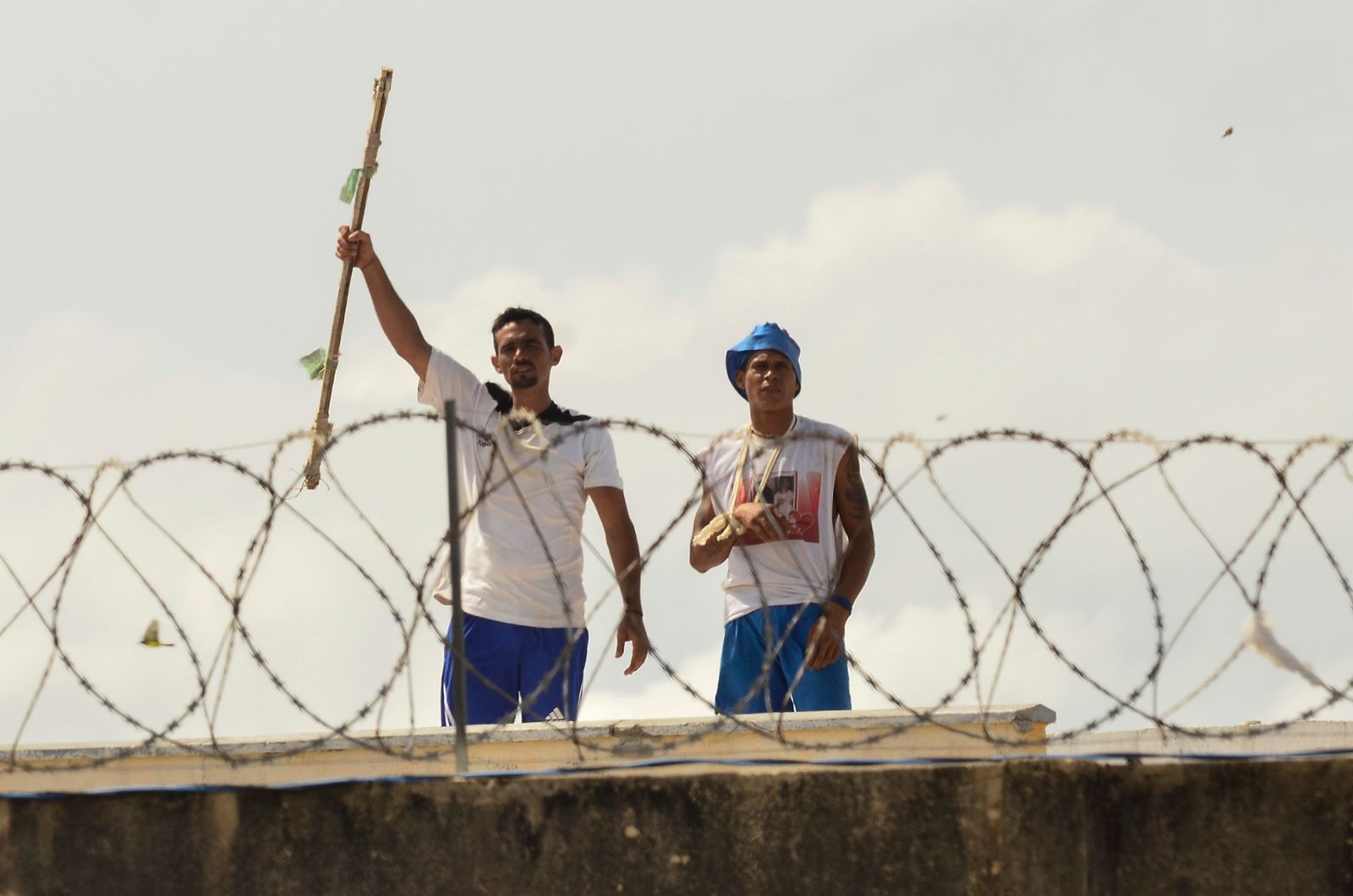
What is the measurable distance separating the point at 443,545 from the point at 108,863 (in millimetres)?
1352

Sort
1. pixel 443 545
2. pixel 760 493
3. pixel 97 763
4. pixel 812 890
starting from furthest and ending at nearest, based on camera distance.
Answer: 1. pixel 760 493
2. pixel 97 763
3. pixel 443 545
4. pixel 812 890

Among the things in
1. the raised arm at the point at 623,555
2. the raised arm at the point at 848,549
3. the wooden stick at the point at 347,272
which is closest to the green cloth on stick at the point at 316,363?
the wooden stick at the point at 347,272

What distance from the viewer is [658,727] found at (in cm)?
640

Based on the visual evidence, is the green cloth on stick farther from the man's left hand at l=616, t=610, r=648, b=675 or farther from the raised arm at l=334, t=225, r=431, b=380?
the man's left hand at l=616, t=610, r=648, b=675

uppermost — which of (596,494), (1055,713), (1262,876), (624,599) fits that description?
(596,494)

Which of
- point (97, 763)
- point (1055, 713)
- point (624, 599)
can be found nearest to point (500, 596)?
point (624, 599)

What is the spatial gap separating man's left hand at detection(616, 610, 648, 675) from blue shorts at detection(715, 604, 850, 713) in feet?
1.07

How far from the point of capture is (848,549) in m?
6.51

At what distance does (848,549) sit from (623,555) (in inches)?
31.7

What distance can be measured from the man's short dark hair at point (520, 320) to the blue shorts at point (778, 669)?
131 cm

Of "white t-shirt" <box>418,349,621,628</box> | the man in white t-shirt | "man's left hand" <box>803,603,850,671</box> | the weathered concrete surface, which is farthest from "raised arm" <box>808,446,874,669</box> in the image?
the weathered concrete surface

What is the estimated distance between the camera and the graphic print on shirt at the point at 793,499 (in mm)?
6527

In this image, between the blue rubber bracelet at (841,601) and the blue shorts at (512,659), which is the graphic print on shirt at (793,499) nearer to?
the blue rubber bracelet at (841,601)

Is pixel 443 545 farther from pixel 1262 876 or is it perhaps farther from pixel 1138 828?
pixel 1262 876
